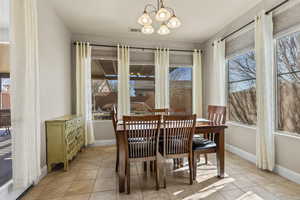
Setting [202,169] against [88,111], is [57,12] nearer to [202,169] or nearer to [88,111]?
[88,111]

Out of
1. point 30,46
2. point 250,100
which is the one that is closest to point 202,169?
point 250,100

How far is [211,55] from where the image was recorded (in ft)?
13.1

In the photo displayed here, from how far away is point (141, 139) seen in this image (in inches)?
75.3

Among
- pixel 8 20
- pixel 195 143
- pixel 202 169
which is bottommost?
pixel 202 169

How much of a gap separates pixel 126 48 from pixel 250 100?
3043mm

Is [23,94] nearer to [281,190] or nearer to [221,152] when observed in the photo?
[221,152]

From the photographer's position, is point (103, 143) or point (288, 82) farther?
point (103, 143)

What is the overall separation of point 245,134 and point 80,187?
3019mm

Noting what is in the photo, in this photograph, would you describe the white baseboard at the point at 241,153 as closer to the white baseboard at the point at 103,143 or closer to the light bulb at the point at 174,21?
the light bulb at the point at 174,21

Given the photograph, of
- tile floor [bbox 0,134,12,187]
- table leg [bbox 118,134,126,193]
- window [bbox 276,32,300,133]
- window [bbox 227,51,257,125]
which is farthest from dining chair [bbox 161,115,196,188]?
tile floor [bbox 0,134,12,187]

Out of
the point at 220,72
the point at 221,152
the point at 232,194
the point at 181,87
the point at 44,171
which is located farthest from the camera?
the point at 181,87

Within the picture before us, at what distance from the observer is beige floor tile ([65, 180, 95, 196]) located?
1.90 metres

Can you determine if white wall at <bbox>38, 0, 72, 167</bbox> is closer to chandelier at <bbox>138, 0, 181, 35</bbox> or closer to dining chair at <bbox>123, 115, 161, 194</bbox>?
dining chair at <bbox>123, 115, 161, 194</bbox>

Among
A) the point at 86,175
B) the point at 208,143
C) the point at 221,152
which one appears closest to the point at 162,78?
the point at 208,143
